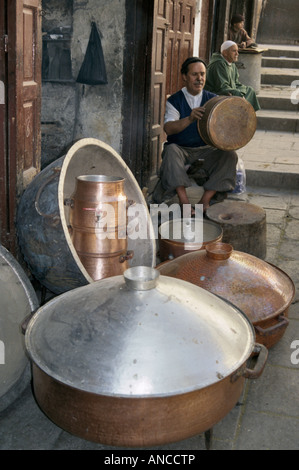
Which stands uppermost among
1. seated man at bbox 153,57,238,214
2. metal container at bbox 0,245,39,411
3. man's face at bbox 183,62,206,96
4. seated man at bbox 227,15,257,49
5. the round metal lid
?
seated man at bbox 227,15,257,49

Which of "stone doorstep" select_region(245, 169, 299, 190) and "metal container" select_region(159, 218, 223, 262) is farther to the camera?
"stone doorstep" select_region(245, 169, 299, 190)

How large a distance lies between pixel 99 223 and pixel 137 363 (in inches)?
64.9

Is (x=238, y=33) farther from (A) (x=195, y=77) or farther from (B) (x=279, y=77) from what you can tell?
(A) (x=195, y=77)

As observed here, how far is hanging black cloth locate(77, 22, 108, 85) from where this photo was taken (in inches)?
248

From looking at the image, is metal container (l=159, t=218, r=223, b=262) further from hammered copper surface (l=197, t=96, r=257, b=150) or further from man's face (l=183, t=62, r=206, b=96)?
man's face (l=183, t=62, r=206, b=96)

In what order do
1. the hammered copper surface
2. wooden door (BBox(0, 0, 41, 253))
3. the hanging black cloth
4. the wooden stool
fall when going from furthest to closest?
the hanging black cloth, the hammered copper surface, the wooden stool, wooden door (BBox(0, 0, 41, 253))

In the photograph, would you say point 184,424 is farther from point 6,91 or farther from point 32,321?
point 6,91

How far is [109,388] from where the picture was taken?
7.19 feet

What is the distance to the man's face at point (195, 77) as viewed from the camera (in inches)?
240

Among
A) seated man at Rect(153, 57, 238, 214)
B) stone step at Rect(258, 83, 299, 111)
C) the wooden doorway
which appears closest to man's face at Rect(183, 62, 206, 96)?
seated man at Rect(153, 57, 238, 214)

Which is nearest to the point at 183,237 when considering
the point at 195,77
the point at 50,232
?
the point at 50,232

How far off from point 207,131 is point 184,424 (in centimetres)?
396

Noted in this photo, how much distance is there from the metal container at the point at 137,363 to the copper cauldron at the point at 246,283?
880mm


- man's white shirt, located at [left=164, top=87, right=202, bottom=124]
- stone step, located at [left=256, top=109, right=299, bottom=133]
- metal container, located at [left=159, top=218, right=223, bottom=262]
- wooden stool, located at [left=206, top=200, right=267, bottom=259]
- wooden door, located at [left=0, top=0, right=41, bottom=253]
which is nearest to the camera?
wooden door, located at [left=0, top=0, right=41, bottom=253]
